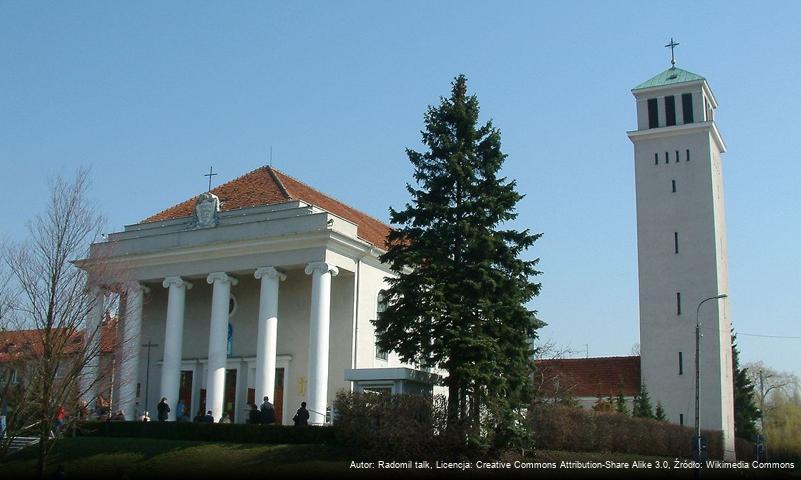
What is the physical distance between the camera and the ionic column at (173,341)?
35.4 meters

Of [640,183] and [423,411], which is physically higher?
[640,183]

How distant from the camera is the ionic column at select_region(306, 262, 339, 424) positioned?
105 feet

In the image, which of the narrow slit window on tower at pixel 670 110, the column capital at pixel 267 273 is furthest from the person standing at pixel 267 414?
the narrow slit window on tower at pixel 670 110

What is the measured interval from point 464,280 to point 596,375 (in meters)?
29.6

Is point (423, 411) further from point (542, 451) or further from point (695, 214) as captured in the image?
point (695, 214)

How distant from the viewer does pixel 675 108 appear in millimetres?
50844

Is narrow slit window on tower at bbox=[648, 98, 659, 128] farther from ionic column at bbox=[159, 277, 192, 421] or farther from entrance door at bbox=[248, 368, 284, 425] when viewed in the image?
ionic column at bbox=[159, 277, 192, 421]

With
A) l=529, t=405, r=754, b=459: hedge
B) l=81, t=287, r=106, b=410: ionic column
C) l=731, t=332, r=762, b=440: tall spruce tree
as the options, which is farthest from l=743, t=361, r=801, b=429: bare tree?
l=81, t=287, r=106, b=410: ionic column

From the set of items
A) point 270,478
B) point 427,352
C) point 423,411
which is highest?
point 427,352

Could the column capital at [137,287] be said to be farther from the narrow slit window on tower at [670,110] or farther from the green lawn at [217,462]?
the narrow slit window on tower at [670,110]

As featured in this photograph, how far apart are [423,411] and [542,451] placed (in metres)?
5.12

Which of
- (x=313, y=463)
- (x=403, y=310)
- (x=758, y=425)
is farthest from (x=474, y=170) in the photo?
(x=758, y=425)

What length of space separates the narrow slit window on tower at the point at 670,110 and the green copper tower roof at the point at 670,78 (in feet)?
2.98

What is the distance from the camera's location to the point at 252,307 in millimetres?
37781
